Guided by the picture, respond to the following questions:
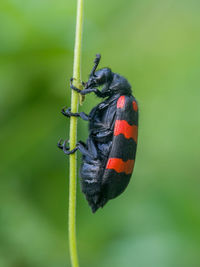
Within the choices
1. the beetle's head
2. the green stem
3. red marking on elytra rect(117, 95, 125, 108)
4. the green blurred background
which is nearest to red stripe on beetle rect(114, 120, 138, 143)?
red marking on elytra rect(117, 95, 125, 108)

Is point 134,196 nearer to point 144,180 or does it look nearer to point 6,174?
point 144,180

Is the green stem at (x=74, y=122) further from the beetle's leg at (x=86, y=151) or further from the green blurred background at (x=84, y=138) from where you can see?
the green blurred background at (x=84, y=138)

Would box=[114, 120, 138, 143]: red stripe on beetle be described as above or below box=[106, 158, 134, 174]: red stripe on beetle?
above

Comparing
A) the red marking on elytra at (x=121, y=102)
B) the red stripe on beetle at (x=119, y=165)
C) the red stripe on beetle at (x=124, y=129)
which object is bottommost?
the red stripe on beetle at (x=119, y=165)

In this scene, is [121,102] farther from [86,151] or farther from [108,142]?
[86,151]

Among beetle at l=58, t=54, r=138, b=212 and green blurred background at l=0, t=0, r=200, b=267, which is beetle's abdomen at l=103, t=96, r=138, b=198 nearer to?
beetle at l=58, t=54, r=138, b=212

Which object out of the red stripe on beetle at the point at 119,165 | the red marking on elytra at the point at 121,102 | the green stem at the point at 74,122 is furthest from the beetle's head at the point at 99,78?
the green stem at the point at 74,122
